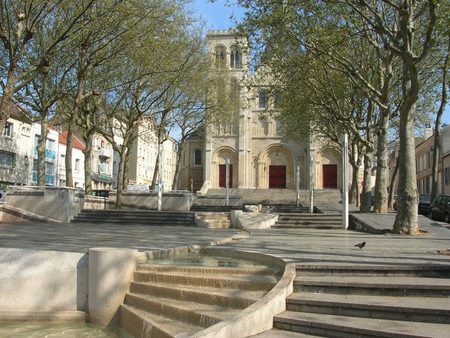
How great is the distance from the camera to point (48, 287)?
8.64 metres

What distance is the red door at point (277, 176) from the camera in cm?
6166

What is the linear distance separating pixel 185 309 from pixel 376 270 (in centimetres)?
288

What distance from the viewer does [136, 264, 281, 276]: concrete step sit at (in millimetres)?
7980

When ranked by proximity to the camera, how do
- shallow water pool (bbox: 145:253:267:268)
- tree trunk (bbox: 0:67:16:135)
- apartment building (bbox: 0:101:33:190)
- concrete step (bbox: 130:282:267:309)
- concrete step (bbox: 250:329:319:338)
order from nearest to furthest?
concrete step (bbox: 250:329:319:338), concrete step (bbox: 130:282:267:309), shallow water pool (bbox: 145:253:267:268), tree trunk (bbox: 0:67:16:135), apartment building (bbox: 0:101:33:190)

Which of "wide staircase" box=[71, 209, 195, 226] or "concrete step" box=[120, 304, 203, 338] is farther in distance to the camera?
"wide staircase" box=[71, 209, 195, 226]

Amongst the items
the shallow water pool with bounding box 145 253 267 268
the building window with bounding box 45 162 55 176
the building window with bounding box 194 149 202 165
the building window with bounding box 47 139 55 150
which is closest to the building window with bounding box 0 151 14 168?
the building window with bounding box 47 139 55 150

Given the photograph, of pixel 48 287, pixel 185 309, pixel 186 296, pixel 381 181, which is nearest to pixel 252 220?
pixel 381 181

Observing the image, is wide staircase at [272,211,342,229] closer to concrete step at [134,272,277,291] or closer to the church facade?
concrete step at [134,272,277,291]

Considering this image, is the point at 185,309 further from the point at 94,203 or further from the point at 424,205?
the point at 424,205

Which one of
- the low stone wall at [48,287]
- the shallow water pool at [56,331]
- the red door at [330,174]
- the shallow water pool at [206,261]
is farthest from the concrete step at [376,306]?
the red door at [330,174]

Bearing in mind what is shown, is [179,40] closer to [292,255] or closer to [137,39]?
[137,39]

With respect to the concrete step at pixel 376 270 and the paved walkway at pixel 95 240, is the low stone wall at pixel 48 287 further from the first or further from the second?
the concrete step at pixel 376 270

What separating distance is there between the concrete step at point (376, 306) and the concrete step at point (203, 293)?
64cm

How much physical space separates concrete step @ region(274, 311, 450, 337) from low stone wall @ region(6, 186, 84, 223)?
762 inches
